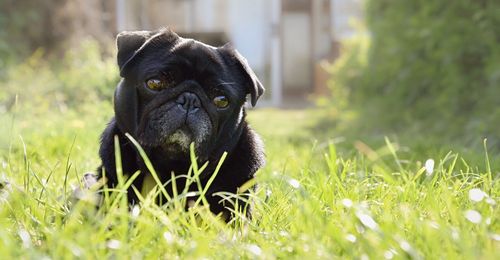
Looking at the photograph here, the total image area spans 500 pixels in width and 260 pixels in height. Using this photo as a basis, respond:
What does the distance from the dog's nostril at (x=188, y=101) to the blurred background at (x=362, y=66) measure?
70 centimetres

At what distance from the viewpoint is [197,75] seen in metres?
2.96

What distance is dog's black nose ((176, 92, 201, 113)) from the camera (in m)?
2.82

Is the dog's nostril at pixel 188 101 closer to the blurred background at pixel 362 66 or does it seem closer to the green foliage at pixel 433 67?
the blurred background at pixel 362 66

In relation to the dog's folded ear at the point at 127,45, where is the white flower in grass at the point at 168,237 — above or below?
below

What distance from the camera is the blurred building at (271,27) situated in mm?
15945

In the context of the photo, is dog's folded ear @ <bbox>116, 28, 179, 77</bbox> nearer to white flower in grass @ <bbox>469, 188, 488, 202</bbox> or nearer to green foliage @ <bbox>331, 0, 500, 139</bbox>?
white flower in grass @ <bbox>469, 188, 488, 202</bbox>

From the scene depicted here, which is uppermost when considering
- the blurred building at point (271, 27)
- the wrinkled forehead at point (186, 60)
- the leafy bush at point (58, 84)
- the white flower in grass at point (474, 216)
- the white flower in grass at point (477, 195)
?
the wrinkled forehead at point (186, 60)

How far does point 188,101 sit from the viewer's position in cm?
284

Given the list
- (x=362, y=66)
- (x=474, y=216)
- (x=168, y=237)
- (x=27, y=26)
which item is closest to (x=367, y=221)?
(x=474, y=216)

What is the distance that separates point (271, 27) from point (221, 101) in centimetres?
1325

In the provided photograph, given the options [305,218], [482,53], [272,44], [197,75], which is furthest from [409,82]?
[272,44]

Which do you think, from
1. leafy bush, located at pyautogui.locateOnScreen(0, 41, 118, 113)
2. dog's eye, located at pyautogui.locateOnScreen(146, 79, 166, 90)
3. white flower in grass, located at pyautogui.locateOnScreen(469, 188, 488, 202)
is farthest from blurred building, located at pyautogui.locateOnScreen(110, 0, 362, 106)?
white flower in grass, located at pyautogui.locateOnScreen(469, 188, 488, 202)

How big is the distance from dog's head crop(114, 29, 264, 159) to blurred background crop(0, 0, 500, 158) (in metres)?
0.51

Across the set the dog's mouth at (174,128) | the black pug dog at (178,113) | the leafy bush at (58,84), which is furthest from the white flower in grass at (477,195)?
the leafy bush at (58,84)
